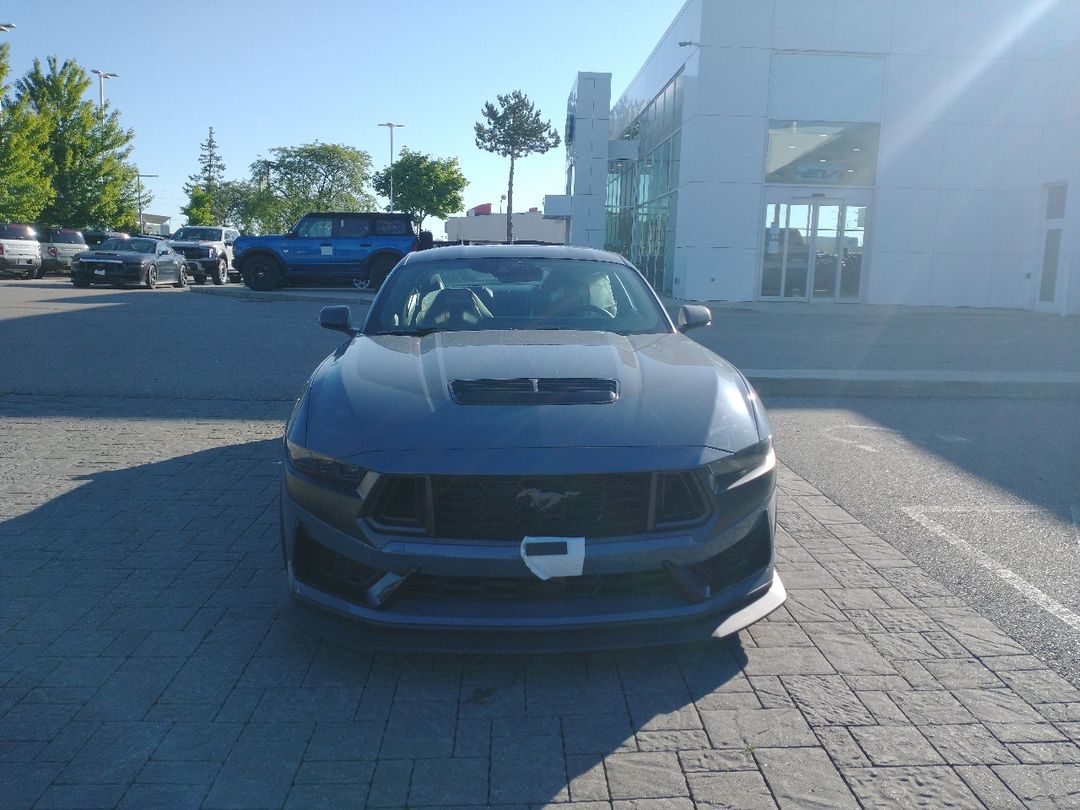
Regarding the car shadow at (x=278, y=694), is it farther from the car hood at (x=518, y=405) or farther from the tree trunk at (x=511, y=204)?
the tree trunk at (x=511, y=204)

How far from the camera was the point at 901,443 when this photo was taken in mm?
7234

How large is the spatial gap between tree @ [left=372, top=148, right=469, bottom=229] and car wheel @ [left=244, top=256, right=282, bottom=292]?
56.9m

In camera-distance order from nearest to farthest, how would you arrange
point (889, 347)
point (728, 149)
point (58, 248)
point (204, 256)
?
point (889, 347)
point (728, 149)
point (204, 256)
point (58, 248)

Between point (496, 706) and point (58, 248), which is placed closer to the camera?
point (496, 706)

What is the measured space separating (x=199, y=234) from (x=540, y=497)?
3455 cm

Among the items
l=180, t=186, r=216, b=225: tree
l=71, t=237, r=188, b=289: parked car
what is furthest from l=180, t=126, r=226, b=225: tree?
l=71, t=237, r=188, b=289: parked car

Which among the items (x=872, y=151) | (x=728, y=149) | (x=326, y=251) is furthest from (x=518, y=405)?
(x=872, y=151)

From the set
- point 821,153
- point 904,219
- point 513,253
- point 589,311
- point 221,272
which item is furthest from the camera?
point 221,272

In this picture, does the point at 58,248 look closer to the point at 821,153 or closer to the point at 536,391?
the point at 821,153

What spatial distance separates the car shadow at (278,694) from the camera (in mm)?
2666

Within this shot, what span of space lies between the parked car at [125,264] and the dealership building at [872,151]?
14684 millimetres

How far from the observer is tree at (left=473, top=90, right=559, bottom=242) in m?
72.2

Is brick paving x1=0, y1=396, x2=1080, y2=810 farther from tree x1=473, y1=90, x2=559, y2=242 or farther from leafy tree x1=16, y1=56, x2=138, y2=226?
tree x1=473, y1=90, x2=559, y2=242

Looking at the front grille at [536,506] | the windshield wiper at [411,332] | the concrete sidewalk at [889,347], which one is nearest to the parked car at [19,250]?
the concrete sidewalk at [889,347]
